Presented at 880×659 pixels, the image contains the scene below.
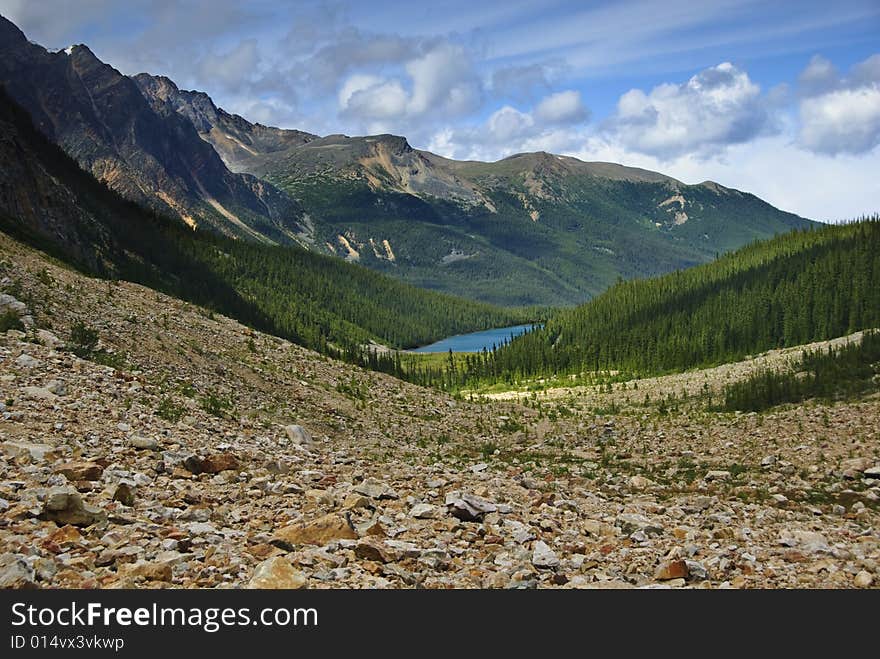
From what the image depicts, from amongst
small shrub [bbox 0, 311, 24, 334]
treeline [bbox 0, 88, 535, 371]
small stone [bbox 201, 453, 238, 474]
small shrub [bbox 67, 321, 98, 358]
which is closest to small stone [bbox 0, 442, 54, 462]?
small stone [bbox 201, 453, 238, 474]

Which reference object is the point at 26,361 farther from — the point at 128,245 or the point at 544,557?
the point at 128,245

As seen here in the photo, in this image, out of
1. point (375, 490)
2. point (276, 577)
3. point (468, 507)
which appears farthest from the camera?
point (375, 490)

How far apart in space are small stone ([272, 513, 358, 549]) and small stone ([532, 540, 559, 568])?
3767 millimetres

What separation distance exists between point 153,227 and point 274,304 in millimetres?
42019

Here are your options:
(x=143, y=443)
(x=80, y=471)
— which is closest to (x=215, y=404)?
(x=143, y=443)

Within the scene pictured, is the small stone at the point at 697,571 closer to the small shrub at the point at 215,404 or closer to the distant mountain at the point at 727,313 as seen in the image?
the small shrub at the point at 215,404

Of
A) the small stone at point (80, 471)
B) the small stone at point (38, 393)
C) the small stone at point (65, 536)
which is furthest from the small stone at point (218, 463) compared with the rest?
the small stone at point (65, 536)

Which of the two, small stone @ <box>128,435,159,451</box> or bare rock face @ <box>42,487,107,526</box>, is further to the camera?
small stone @ <box>128,435,159,451</box>

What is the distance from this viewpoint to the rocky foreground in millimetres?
12867

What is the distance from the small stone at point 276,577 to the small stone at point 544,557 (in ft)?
16.3

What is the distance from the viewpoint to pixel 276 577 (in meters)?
11.5

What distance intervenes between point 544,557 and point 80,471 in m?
10.3

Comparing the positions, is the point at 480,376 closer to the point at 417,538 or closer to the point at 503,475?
the point at 503,475

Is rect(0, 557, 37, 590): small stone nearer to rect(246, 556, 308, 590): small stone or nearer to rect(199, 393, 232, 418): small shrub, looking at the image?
rect(246, 556, 308, 590): small stone
